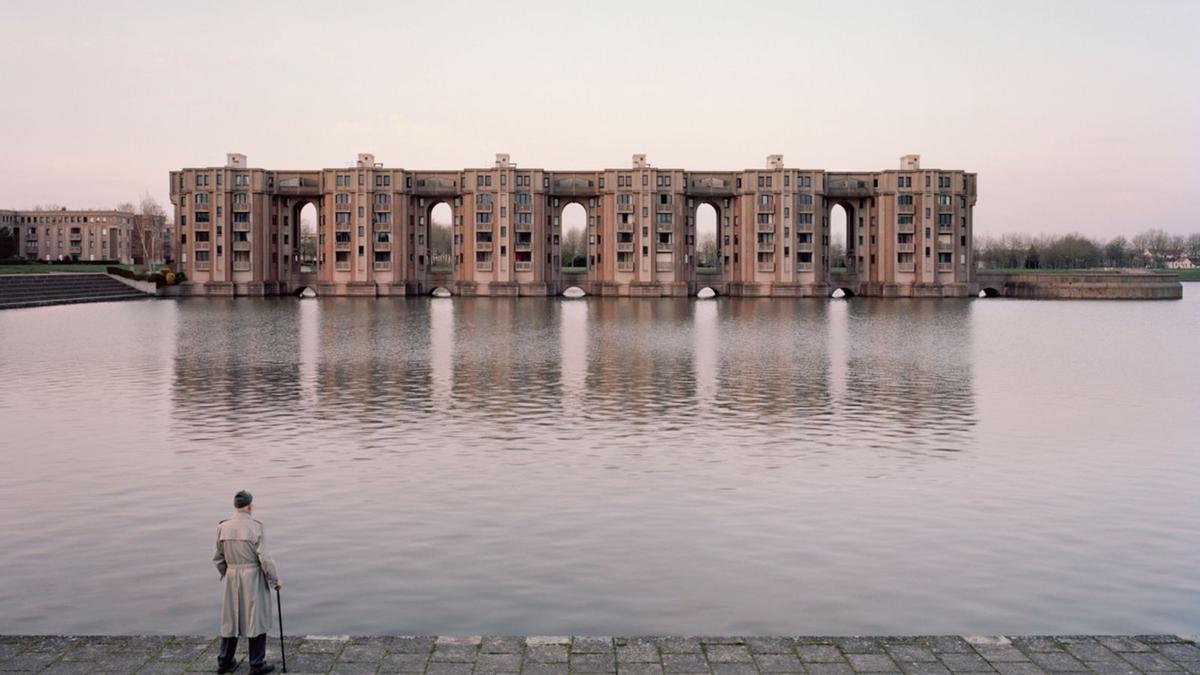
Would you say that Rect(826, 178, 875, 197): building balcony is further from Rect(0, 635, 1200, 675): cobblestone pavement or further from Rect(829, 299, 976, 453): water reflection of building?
Rect(0, 635, 1200, 675): cobblestone pavement

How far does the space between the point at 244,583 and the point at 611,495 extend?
10.2 meters

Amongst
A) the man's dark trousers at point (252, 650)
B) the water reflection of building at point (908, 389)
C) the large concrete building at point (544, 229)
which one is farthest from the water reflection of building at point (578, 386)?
the large concrete building at point (544, 229)

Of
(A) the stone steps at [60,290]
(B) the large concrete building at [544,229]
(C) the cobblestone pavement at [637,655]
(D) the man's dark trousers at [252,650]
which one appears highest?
(B) the large concrete building at [544,229]

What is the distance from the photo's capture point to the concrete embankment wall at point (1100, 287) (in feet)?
530

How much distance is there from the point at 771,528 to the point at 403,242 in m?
147

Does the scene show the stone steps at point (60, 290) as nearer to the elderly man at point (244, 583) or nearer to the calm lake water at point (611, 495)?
the calm lake water at point (611, 495)

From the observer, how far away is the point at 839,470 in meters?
23.2

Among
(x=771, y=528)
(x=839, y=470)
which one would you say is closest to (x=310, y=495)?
(x=771, y=528)

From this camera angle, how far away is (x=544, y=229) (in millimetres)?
162375

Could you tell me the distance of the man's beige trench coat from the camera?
11078 mm

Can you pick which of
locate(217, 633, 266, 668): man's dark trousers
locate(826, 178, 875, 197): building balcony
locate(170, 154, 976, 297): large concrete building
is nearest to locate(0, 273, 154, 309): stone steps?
locate(170, 154, 976, 297): large concrete building

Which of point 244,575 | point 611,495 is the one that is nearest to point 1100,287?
point 611,495

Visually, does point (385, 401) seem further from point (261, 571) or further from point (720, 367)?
point (261, 571)

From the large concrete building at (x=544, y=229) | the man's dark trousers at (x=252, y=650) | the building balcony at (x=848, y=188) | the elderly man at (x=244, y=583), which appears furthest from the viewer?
the building balcony at (x=848, y=188)
